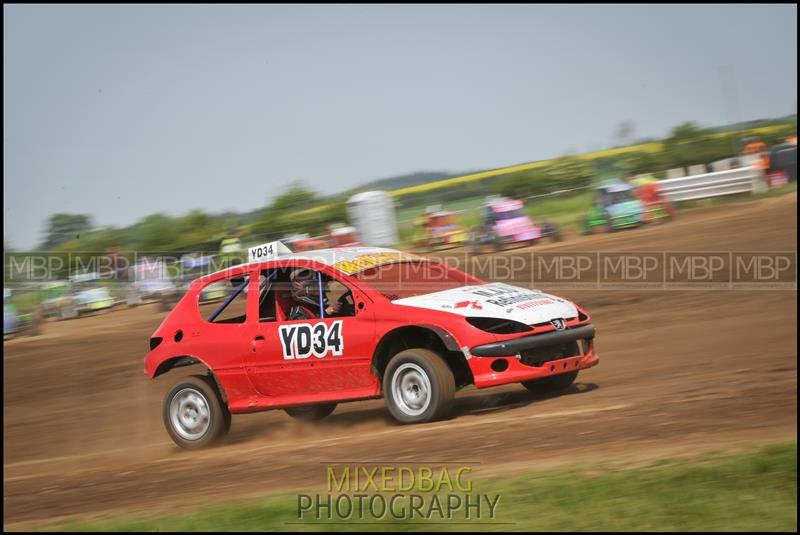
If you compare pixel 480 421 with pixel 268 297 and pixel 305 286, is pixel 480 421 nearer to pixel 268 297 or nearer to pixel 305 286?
pixel 305 286

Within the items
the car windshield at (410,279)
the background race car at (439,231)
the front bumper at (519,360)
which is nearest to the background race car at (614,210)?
the background race car at (439,231)

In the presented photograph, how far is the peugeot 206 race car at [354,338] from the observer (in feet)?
24.1

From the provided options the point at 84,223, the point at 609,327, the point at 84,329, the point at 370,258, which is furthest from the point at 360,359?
the point at 84,223

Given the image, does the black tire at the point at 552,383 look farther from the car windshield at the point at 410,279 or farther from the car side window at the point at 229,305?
the car side window at the point at 229,305

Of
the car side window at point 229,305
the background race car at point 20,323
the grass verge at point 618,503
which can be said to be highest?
the background race car at point 20,323

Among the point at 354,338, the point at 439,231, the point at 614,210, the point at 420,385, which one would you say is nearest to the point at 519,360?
the point at 420,385

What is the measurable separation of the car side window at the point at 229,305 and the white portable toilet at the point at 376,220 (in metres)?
11.7

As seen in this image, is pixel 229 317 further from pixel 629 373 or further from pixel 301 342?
pixel 629 373

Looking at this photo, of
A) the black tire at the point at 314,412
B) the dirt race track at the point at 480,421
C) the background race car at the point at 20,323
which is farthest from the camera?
the background race car at the point at 20,323

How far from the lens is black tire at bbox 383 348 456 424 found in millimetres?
7270

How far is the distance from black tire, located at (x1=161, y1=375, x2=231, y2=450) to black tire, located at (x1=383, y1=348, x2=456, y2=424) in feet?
5.70

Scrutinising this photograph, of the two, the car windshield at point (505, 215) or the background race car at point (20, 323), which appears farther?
the car windshield at point (505, 215)

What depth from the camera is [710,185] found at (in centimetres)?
2003

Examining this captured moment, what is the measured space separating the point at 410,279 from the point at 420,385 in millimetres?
1166
